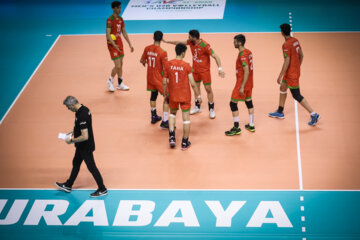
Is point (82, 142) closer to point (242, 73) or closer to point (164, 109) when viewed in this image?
point (164, 109)

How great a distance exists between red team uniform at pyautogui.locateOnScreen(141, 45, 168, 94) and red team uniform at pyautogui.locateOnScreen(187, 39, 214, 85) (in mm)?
799

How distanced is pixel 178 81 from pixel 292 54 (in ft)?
8.52

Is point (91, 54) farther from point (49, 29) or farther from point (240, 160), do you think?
point (240, 160)

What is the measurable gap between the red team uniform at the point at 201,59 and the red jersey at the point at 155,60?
803mm

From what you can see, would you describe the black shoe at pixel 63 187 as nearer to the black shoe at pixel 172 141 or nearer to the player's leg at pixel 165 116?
the black shoe at pixel 172 141

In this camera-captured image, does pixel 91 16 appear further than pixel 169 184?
Yes

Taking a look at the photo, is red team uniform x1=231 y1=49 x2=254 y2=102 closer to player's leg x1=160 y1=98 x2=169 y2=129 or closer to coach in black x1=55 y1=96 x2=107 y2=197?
player's leg x1=160 y1=98 x2=169 y2=129

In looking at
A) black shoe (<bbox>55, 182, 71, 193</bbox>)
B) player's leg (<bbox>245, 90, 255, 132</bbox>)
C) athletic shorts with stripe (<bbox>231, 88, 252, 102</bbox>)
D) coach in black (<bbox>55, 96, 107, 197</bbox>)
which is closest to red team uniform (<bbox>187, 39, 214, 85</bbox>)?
athletic shorts with stripe (<bbox>231, 88, 252, 102</bbox>)

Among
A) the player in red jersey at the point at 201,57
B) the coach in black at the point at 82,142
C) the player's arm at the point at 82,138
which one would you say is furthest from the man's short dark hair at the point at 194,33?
the player's arm at the point at 82,138

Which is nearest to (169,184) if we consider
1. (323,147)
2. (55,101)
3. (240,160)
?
(240,160)

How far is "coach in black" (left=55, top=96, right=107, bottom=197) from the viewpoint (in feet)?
30.0

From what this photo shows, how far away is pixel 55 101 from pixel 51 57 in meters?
2.64

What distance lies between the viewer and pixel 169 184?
10.2 m

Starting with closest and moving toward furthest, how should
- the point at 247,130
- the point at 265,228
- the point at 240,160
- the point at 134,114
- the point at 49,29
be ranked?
1. the point at 265,228
2. the point at 240,160
3. the point at 247,130
4. the point at 134,114
5. the point at 49,29
